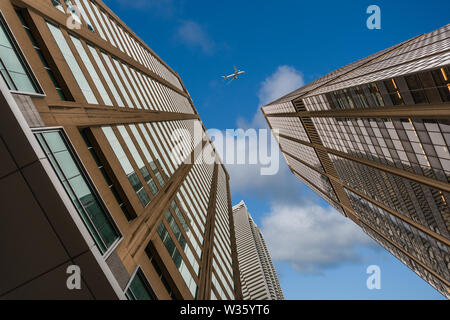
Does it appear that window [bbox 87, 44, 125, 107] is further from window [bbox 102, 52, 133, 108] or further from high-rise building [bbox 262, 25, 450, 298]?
high-rise building [bbox 262, 25, 450, 298]

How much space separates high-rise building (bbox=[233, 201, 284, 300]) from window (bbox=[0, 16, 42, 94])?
3146 inches

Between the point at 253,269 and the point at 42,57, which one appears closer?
the point at 42,57

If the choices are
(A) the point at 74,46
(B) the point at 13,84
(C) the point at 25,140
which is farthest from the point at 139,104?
(C) the point at 25,140

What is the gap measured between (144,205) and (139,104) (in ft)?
55.2

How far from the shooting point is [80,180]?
14.5 m

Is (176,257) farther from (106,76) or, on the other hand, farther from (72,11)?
(72,11)

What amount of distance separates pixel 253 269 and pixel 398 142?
9512 centimetres

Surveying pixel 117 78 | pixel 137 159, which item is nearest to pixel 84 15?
pixel 117 78

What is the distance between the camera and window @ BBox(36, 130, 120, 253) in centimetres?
1297

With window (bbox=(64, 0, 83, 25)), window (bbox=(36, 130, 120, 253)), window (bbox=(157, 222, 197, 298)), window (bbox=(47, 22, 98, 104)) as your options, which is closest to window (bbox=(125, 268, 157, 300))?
window (bbox=(36, 130, 120, 253))

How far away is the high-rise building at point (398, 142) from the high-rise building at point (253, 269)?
48190 mm

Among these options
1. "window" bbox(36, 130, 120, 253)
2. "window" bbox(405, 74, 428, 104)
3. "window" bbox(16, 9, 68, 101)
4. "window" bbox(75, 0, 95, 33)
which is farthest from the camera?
"window" bbox(405, 74, 428, 104)

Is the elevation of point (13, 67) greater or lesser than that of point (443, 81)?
greater
